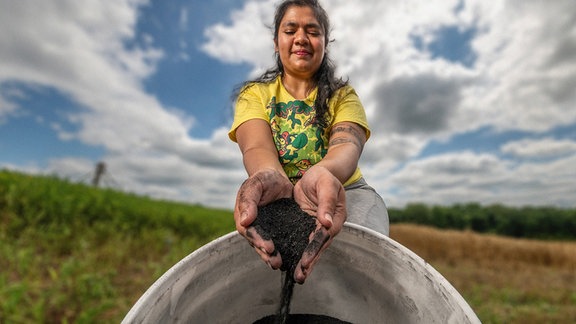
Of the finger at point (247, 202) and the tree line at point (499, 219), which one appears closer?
the finger at point (247, 202)

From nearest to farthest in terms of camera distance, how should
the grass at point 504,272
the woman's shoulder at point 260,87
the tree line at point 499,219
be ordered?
the woman's shoulder at point 260,87, the grass at point 504,272, the tree line at point 499,219

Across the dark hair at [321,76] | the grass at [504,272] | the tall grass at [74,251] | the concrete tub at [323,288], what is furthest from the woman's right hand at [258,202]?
the grass at [504,272]

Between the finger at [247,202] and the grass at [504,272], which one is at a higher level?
the finger at [247,202]

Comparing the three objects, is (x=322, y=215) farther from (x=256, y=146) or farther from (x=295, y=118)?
(x=295, y=118)

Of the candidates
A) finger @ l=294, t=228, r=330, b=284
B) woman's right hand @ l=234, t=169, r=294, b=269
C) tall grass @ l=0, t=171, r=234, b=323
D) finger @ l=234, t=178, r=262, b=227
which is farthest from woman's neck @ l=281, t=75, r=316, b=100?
tall grass @ l=0, t=171, r=234, b=323

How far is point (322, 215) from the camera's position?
2.93ft

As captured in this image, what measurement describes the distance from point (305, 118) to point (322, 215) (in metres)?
0.64

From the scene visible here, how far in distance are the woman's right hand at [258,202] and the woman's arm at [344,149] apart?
5.8 inches

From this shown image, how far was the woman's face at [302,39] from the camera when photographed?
4.74 feet

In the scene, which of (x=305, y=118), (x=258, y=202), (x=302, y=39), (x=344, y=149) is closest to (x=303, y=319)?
(x=258, y=202)

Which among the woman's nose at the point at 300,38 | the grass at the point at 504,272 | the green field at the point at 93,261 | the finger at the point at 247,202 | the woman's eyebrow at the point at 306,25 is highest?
the woman's eyebrow at the point at 306,25

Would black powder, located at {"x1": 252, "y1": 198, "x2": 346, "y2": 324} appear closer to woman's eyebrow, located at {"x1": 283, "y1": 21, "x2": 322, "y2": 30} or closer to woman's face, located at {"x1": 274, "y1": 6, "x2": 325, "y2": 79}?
woman's face, located at {"x1": 274, "y1": 6, "x2": 325, "y2": 79}

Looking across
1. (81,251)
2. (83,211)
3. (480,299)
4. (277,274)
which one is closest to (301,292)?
(277,274)

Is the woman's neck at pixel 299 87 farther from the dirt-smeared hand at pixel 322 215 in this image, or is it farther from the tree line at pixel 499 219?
the tree line at pixel 499 219
